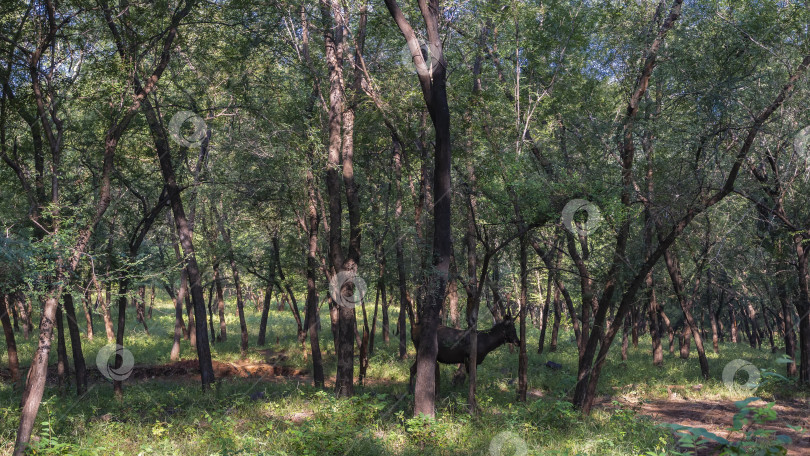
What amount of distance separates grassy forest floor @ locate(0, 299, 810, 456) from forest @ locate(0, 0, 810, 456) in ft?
0.32

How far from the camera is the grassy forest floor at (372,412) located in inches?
359

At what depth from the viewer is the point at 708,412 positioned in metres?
15.4

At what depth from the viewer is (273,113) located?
1641 centimetres

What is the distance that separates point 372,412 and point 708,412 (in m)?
9.58

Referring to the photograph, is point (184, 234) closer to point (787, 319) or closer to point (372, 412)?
point (372, 412)

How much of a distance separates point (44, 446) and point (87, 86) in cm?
812

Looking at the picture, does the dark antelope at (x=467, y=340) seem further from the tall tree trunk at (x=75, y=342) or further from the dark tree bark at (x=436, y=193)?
the tall tree trunk at (x=75, y=342)

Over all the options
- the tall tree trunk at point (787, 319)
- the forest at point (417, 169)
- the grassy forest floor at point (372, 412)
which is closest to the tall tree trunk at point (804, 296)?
the forest at point (417, 169)

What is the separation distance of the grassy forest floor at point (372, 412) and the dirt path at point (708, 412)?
5cm

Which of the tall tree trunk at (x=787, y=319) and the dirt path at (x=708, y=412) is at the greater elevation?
the tall tree trunk at (x=787, y=319)

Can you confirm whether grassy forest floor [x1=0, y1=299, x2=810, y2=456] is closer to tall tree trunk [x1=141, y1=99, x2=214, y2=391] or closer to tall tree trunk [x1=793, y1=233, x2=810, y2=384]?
tall tree trunk [x1=793, y1=233, x2=810, y2=384]

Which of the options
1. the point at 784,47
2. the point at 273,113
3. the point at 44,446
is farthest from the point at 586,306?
the point at 44,446

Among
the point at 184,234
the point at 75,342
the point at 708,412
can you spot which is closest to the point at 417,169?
the point at 184,234

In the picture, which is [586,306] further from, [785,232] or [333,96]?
[333,96]
